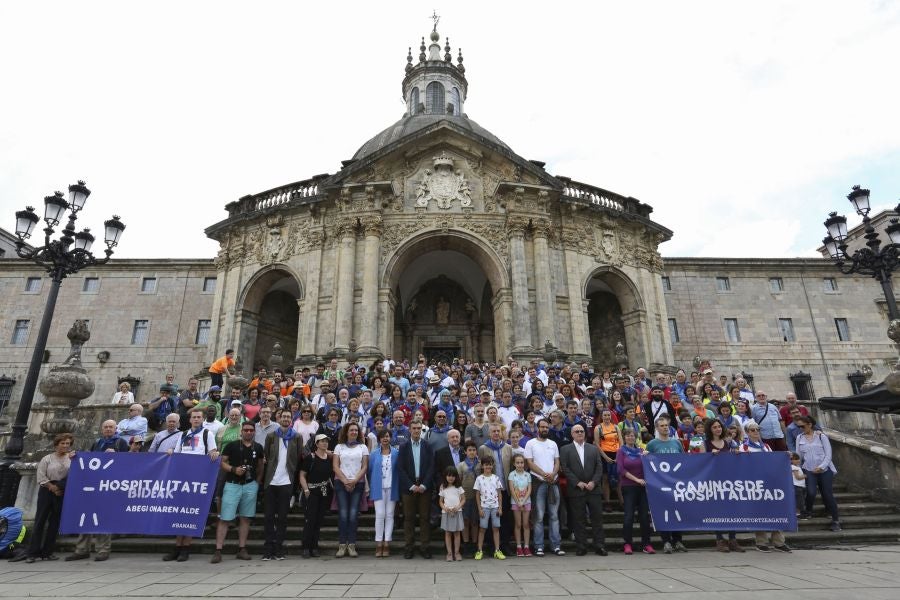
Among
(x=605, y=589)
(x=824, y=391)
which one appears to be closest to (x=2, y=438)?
(x=605, y=589)

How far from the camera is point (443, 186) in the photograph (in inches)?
858

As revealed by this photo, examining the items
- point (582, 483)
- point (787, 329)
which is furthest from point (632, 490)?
point (787, 329)

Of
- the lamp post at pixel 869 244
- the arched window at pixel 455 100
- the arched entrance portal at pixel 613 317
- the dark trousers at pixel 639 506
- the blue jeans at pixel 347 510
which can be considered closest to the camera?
the blue jeans at pixel 347 510

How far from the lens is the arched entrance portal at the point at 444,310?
24.8 meters

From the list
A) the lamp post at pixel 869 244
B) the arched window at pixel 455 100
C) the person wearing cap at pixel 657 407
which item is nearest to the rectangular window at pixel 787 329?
the lamp post at pixel 869 244

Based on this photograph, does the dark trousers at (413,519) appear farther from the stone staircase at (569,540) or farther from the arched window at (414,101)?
the arched window at (414,101)

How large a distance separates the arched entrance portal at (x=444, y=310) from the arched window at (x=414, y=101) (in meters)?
17.1

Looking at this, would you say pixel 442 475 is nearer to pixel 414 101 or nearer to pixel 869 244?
pixel 869 244

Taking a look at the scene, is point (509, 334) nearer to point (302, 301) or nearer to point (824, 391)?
point (302, 301)

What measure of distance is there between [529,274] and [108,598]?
18.1 m

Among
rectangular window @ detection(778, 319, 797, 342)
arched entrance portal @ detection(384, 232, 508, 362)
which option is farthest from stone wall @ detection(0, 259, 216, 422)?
rectangular window @ detection(778, 319, 797, 342)

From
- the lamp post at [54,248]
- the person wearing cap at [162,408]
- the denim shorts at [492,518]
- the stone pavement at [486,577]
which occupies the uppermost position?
the lamp post at [54,248]

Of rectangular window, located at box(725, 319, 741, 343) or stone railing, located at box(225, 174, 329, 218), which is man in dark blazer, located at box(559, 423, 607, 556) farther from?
rectangular window, located at box(725, 319, 741, 343)

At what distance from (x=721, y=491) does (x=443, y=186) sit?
56.2ft
